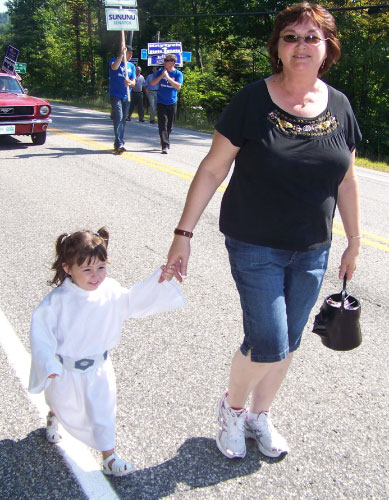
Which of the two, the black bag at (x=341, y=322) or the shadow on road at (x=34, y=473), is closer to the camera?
the shadow on road at (x=34, y=473)

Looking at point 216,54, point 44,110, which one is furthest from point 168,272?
point 216,54

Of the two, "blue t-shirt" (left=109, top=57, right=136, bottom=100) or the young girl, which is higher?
"blue t-shirt" (left=109, top=57, right=136, bottom=100)

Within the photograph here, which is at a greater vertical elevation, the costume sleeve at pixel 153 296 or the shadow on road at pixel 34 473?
the costume sleeve at pixel 153 296

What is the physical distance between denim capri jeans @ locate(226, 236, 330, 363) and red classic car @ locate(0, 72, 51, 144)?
10470mm

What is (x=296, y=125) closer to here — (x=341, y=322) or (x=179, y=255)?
(x=179, y=255)

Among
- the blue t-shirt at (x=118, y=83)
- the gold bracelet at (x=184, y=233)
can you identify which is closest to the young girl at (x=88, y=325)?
the gold bracelet at (x=184, y=233)

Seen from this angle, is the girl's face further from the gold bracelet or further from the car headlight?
the car headlight

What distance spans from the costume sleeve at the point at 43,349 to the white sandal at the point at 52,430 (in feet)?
1.50

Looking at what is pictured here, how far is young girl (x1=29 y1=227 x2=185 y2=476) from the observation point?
239 centimetres

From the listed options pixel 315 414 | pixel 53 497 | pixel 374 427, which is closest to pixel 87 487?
pixel 53 497

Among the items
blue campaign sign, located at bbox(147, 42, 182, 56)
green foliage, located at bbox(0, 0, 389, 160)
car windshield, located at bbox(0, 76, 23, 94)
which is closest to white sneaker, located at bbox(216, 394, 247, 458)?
car windshield, located at bbox(0, 76, 23, 94)

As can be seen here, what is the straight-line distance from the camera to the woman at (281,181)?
7.55 feet

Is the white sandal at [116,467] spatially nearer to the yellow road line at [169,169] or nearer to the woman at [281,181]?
the woman at [281,181]

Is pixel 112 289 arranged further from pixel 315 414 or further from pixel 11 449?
pixel 315 414
